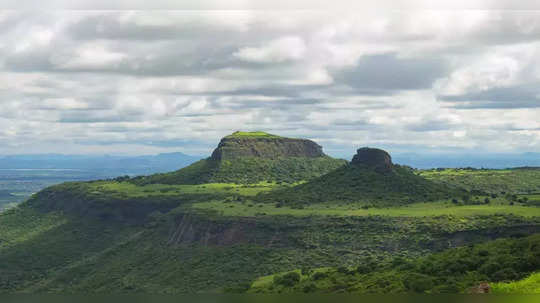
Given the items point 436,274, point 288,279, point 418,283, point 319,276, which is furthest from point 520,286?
point 288,279

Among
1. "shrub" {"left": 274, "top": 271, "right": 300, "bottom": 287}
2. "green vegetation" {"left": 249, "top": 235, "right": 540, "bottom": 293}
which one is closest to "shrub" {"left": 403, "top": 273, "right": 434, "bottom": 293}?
"green vegetation" {"left": 249, "top": 235, "right": 540, "bottom": 293}

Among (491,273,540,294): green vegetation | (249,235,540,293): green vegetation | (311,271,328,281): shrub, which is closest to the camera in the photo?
(491,273,540,294): green vegetation

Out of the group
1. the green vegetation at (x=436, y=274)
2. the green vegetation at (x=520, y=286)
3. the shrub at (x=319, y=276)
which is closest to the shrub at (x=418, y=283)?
the green vegetation at (x=436, y=274)

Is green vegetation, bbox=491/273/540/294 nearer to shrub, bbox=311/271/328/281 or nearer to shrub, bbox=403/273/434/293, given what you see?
shrub, bbox=403/273/434/293

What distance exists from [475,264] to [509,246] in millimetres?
16047

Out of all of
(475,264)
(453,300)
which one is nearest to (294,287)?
(475,264)

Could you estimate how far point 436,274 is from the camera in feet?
432

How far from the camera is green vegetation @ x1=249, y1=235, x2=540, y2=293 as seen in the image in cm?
11912

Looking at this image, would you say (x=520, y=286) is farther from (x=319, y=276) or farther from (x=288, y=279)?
(x=288, y=279)

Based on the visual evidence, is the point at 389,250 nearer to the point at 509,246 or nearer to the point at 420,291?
the point at 509,246

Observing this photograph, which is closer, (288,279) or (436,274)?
(436,274)

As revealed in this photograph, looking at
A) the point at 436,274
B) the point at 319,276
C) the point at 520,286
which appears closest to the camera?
the point at 520,286

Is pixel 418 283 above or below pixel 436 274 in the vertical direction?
below

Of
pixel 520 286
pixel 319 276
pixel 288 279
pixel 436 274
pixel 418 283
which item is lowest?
pixel 288 279
